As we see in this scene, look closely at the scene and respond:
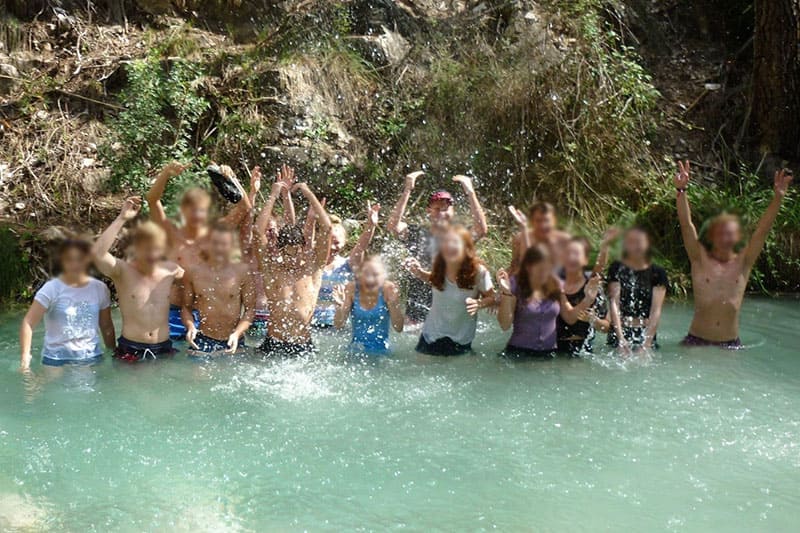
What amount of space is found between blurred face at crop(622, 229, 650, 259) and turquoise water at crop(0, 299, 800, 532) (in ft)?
8.76

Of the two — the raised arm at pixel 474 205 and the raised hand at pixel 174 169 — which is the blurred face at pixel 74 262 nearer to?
the raised hand at pixel 174 169

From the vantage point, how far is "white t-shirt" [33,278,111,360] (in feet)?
11.6

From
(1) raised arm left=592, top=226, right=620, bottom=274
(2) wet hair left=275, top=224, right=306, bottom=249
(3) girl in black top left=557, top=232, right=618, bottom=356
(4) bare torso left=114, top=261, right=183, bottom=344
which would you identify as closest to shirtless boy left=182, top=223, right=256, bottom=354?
(4) bare torso left=114, top=261, right=183, bottom=344

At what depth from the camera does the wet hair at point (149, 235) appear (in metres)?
0.84

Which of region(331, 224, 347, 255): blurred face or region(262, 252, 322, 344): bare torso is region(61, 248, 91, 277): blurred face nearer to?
region(262, 252, 322, 344): bare torso

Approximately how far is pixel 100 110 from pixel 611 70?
5.91 metres

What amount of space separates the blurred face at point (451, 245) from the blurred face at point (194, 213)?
286mm

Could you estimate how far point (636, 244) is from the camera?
2.91 feet

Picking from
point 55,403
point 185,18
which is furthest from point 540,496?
point 185,18

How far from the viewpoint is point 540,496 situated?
360 cm

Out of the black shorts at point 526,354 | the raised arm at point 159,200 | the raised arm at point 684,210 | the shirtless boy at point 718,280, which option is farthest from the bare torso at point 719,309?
the raised arm at point 159,200

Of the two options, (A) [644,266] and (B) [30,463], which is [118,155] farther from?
(A) [644,266]

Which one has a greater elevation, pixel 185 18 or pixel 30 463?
pixel 185 18

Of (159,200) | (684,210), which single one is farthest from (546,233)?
(684,210)
